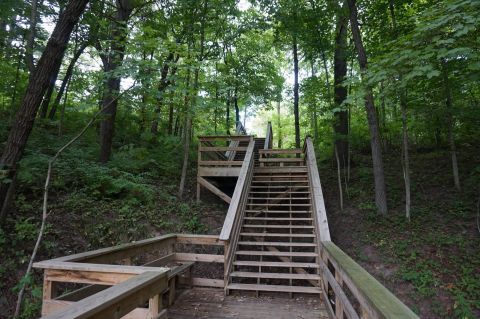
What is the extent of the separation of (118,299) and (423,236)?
6.85m

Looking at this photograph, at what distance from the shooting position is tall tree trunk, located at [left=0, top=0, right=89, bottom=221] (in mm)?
4500

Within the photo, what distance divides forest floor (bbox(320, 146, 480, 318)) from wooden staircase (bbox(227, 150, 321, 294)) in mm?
1114

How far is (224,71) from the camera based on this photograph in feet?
51.8

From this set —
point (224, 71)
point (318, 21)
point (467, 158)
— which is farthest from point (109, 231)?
point (224, 71)

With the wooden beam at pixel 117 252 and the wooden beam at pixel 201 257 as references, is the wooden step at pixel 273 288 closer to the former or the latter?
the wooden beam at pixel 201 257

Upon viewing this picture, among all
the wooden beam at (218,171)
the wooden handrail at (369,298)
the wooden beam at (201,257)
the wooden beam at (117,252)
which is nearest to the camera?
the wooden handrail at (369,298)

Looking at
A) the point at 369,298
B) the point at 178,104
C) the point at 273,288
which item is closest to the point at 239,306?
the point at 273,288

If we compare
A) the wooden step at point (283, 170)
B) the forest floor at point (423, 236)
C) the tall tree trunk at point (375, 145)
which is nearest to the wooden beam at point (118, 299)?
the forest floor at point (423, 236)

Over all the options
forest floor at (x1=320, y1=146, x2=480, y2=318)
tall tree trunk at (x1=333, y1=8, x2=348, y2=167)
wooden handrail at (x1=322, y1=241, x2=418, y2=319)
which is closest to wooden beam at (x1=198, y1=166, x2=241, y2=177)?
forest floor at (x1=320, y1=146, x2=480, y2=318)

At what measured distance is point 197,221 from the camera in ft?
24.8

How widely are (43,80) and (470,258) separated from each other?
322 inches

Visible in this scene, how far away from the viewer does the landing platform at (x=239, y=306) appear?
154 inches

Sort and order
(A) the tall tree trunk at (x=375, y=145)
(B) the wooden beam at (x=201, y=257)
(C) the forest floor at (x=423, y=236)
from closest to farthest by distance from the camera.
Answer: (B) the wooden beam at (x=201, y=257)
(C) the forest floor at (x=423, y=236)
(A) the tall tree trunk at (x=375, y=145)

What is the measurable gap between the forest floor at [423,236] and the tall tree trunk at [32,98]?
6.55 meters
